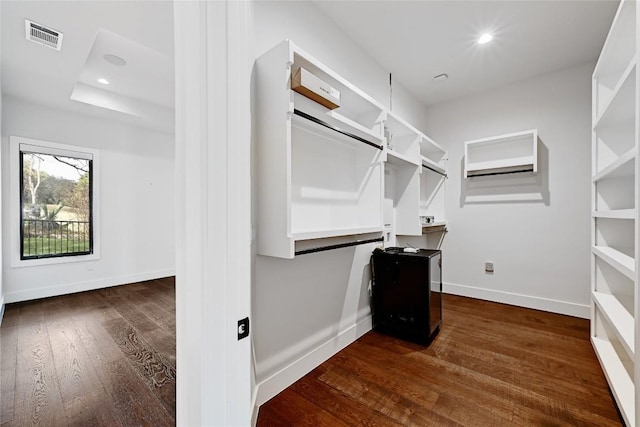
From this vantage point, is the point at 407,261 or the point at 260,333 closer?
the point at 260,333

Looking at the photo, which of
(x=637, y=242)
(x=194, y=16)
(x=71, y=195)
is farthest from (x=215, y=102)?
(x=71, y=195)

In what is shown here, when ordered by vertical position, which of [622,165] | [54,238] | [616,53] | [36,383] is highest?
[616,53]

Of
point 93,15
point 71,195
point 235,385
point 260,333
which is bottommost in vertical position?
point 260,333

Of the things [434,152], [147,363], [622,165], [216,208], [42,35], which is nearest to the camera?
[216,208]

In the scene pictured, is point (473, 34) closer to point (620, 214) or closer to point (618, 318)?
point (620, 214)

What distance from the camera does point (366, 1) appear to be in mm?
2135

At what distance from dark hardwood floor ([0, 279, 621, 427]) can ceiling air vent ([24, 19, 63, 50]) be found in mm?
2647

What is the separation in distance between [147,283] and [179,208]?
185 inches

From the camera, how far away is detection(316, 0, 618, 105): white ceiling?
7.18 ft

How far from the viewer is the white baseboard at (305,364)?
1.67 meters

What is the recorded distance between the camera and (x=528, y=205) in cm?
331

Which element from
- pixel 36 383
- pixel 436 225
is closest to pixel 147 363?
pixel 36 383

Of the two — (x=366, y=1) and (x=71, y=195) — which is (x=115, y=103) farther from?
(x=366, y=1)

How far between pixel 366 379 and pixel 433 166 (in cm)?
249
